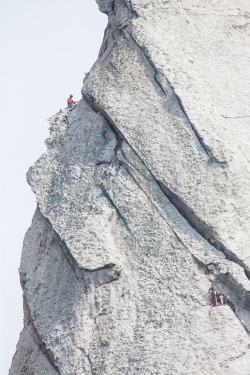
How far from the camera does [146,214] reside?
2628 cm

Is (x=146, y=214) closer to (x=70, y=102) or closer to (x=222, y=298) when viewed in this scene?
(x=222, y=298)

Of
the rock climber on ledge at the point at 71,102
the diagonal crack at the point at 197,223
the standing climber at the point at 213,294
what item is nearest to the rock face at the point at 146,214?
the diagonal crack at the point at 197,223

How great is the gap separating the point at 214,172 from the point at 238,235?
2884 millimetres

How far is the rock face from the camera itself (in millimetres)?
23891

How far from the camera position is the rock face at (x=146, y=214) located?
23891 mm

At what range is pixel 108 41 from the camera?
3250cm

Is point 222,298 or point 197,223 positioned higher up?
point 197,223

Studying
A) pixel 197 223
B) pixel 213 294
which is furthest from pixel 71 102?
pixel 213 294

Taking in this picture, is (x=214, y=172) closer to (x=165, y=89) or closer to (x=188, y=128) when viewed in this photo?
(x=188, y=128)

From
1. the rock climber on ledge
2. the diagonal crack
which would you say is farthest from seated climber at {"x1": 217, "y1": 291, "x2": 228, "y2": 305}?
the rock climber on ledge

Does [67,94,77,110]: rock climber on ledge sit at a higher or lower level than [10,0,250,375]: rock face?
higher

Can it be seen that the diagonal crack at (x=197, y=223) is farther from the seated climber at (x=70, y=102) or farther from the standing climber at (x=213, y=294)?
the seated climber at (x=70, y=102)

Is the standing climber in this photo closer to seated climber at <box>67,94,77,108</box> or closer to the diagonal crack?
the diagonal crack

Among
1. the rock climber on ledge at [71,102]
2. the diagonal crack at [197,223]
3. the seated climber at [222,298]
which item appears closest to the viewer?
the seated climber at [222,298]
